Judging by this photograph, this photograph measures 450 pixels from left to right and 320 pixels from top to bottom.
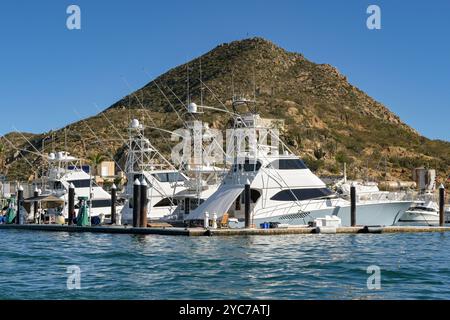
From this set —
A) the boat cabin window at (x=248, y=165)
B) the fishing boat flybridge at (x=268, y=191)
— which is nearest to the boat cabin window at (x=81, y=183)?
the fishing boat flybridge at (x=268, y=191)

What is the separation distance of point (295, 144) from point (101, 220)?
68.4 metres

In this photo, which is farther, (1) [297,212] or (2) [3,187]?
(2) [3,187]

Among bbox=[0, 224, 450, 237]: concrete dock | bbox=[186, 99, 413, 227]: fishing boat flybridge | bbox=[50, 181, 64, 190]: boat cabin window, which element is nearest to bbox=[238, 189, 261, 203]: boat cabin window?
bbox=[186, 99, 413, 227]: fishing boat flybridge

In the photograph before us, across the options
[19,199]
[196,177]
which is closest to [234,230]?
[196,177]

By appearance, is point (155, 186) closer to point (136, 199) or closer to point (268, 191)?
point (268, 191)

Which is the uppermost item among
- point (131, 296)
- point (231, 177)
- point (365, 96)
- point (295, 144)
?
point (365, 96)

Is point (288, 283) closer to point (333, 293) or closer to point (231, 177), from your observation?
point (333, 293)

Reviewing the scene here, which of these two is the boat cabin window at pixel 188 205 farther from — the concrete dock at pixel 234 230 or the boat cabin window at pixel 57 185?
the boat cabin window at pixel 57 185

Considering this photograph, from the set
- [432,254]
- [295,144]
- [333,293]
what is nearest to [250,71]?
[295,144]

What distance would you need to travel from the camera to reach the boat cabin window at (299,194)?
48375 mm

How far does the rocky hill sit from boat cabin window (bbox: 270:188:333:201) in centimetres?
4861

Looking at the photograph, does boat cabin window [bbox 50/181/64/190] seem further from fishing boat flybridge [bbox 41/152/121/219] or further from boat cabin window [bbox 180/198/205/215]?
boat cabin window [bbox 180/198/205/215]

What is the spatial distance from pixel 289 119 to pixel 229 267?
106096mm

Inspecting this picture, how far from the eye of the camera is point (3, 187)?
82.3 meters
